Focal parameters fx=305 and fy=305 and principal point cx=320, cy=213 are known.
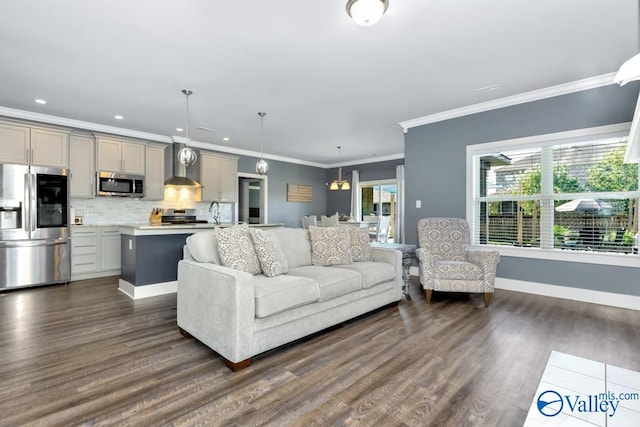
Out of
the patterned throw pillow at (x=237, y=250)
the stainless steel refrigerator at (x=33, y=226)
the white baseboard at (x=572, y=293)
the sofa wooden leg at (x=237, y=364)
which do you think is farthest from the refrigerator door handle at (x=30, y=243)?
the white baseboard at (x=572, y=293)

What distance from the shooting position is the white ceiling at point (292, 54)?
239 centimetres

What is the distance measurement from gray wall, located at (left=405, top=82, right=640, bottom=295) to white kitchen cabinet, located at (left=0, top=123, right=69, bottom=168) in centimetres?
557

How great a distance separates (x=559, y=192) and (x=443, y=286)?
6.72 feet

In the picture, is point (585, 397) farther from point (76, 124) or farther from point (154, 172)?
point (76, 124)

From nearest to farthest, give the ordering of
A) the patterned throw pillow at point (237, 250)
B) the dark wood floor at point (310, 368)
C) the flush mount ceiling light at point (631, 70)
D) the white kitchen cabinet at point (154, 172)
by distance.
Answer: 1. the flush mount ceiling light at point (631, 70)
2. the dark wood floor at point (310, 368)
3. the patterned throw pillow at point (237, 250)
4. the white kitchen cabinet at point (154, 172)

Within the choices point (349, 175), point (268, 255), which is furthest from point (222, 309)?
point (349, 175)

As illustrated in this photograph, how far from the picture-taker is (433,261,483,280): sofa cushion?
351cm

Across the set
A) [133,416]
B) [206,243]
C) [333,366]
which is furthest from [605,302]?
[133,416]

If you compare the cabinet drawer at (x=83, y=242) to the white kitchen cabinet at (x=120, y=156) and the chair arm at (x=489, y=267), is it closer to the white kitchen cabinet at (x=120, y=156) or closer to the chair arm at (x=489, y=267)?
the white kitchen cabinet at (x=120, y=156)

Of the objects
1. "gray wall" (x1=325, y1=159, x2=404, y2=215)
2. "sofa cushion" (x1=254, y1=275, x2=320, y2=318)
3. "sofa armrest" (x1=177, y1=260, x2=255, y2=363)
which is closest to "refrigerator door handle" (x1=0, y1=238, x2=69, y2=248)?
"sofa armrest" (x1=177, y1=260, x2=255, y2=363)

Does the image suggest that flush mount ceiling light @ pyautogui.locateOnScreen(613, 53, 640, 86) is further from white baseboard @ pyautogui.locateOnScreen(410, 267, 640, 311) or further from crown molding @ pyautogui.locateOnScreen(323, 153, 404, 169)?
crown molding @ pyautogui.locateOnScreen(323, 153, 404, 169)

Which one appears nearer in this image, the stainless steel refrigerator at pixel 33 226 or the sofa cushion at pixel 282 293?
the sofa cushion at pixel 282 293

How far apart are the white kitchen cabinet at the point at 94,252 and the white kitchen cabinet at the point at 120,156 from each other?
1.05 metres

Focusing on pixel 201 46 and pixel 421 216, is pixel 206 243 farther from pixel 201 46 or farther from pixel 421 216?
pixel 421 216
